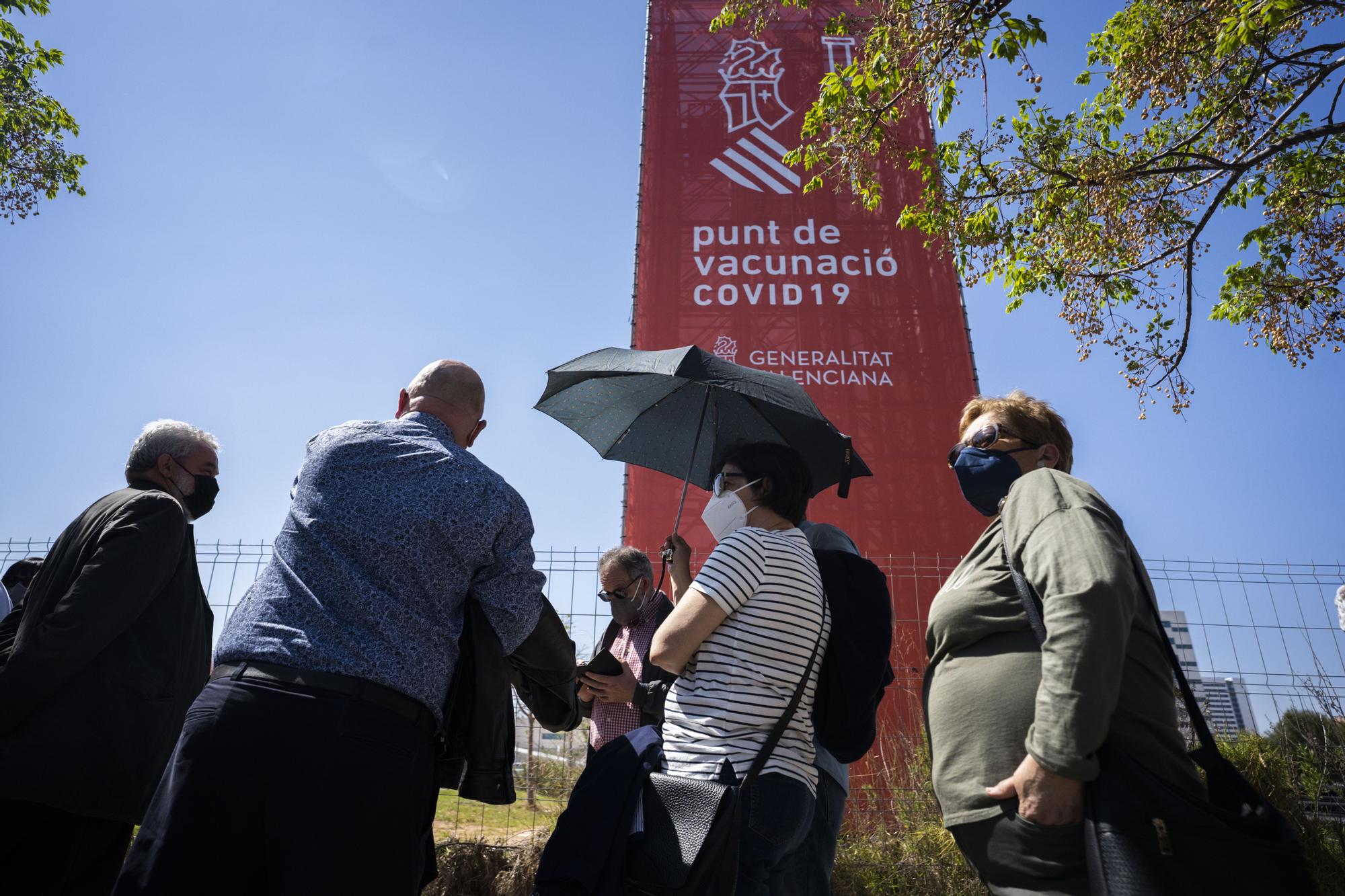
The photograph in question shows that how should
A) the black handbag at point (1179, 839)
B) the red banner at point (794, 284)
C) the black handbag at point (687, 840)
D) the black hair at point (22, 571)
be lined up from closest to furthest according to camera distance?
the black handbag at point (1179, 839), the black handbag at point (687, 840), the black hair at point (22, 571), the red banner at point (794, 284)

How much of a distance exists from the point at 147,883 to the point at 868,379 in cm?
1269

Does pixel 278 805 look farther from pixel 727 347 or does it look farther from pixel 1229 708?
pixel 727 347

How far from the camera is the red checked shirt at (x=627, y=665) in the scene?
3760 millimetres

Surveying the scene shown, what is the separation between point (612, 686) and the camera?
258 centimetres

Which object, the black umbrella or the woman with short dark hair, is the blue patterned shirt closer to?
the woman with short dark hair

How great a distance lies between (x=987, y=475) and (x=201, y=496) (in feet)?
9.33

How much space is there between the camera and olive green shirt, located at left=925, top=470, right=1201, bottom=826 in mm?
1659

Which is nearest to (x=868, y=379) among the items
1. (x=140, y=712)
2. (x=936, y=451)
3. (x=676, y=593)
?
(x=936, y=451)

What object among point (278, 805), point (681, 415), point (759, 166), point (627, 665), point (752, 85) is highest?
point (752, 85)

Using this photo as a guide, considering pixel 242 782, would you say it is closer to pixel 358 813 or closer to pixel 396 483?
pixel 358 813

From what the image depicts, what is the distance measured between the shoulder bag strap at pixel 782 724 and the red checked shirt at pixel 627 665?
154 centimetres

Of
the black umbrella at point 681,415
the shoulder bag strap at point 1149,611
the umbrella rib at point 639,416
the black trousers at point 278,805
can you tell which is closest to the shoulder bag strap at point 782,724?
the shoulder bag strap at point 1149,611

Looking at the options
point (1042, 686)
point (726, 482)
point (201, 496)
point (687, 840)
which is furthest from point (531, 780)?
point (1042, 686)

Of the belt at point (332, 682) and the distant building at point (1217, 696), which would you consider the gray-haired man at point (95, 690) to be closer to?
the belt at point (332, 682)
